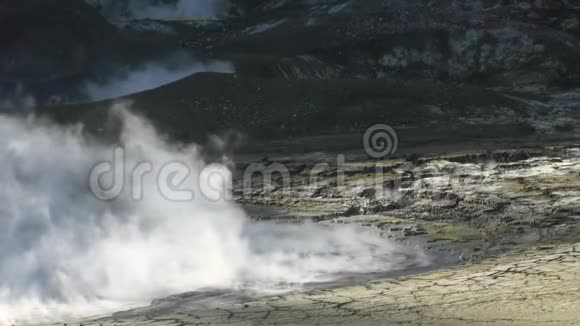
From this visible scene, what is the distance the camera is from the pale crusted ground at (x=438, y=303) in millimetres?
4598

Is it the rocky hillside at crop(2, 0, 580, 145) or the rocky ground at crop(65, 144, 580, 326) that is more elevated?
the rocky hillside at crop(2, 0, 580, 145)

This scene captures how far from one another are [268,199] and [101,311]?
417cm

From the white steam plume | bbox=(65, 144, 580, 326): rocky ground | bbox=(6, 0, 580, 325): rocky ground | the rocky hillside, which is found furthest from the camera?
the rocky hillside

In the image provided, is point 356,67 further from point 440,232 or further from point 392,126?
point 440,232

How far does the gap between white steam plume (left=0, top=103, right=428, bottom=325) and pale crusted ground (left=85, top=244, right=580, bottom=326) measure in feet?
1.70

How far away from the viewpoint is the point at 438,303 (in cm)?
491

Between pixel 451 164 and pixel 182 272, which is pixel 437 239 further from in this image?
pixel 451 164

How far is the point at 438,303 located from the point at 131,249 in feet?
8.92

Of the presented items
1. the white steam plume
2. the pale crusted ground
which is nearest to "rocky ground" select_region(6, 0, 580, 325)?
the pale crusted ground

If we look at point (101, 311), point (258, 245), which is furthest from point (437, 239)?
point (101, 311)

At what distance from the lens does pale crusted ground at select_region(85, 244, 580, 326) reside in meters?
4.60

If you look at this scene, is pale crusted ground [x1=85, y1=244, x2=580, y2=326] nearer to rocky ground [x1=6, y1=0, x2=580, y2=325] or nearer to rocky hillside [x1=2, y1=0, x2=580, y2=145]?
rocky ground [x1=6, y1=0, x2=580, y2=325]

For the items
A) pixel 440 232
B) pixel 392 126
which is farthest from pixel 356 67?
pixel 440 232

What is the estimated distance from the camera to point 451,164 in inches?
429
